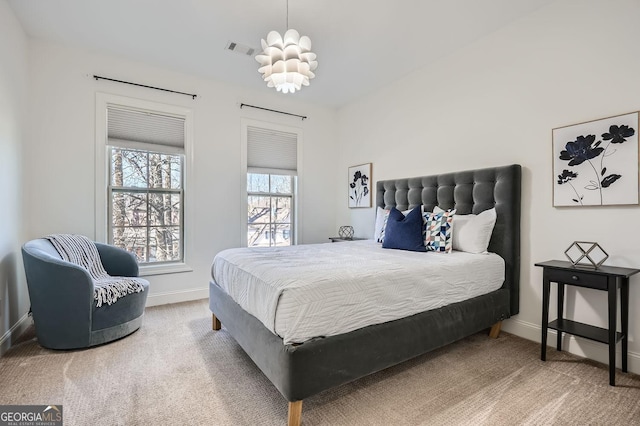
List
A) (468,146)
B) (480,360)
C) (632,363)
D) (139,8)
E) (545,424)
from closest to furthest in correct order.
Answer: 1. (545,424)
2. (632,363)
3. (480,360)
4. (139,8)
5. (468,146)

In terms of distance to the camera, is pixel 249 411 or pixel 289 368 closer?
pixel 289 368

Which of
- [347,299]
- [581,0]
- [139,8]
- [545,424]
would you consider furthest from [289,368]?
[581,0]

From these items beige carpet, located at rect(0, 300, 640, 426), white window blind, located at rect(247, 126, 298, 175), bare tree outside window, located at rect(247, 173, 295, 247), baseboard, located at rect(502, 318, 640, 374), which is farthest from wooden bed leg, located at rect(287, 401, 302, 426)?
white window blind, located at rect(247, 126, 298, 175)

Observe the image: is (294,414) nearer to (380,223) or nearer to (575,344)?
(575,344)

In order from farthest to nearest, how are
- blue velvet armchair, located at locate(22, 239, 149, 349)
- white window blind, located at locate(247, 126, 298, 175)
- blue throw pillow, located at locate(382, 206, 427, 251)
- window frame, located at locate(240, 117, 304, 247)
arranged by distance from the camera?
white window blind, located at locate(247, 126, 298, 175)
window frame, located at locate(240, 117, 304, 247)
blue throw pillow, located at locate(382, 206, 427, 251)
blue velvet armchair, located at locate(22, 239, 149, 349)

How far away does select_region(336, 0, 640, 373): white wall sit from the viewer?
6.95ft

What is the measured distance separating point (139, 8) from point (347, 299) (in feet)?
9.70

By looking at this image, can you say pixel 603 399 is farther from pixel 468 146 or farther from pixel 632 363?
pixel 468 146

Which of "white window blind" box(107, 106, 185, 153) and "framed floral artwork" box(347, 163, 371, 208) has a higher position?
"white window blind" box(107, 106, 185, 153)

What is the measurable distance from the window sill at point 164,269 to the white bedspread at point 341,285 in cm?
129

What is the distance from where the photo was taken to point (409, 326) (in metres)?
1.90

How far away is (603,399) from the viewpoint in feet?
5.76

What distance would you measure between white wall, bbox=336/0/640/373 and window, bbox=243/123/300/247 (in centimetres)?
189

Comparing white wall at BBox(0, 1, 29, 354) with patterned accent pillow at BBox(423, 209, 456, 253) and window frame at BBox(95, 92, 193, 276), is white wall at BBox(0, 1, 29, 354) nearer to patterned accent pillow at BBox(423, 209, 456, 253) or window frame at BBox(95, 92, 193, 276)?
window frame at BBox(95, 92, 193, 276)
